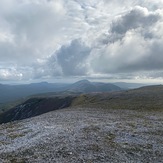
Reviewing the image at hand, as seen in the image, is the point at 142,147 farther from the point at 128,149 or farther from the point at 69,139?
the point at 69,139

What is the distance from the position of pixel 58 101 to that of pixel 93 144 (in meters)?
162

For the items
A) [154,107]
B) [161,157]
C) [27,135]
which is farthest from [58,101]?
[161,157]

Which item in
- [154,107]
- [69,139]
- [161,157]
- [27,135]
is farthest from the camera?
[154,107]

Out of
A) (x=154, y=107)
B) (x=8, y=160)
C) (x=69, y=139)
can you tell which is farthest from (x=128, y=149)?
(x=154, y=107)

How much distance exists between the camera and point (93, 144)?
3403 cm

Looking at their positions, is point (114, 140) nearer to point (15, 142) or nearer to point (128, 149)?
point (128, 149)

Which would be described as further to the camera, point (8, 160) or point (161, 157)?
point (161, 157)

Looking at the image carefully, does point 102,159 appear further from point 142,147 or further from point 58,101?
point 58,101

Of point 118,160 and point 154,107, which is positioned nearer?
point 118,160

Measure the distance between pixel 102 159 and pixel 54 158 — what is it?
205 inches

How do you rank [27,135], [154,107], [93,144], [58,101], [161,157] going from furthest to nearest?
1. [58,101]
2. [154,107]
3. [27,135]
4. [93,144]
5. [161,157]

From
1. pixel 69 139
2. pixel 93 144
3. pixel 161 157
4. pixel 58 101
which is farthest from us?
pixel 58 101

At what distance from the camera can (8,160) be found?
28.6 m

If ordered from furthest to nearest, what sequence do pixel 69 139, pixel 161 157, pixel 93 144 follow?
pixel 69 139, pixel 93 144, pixel 161 157
